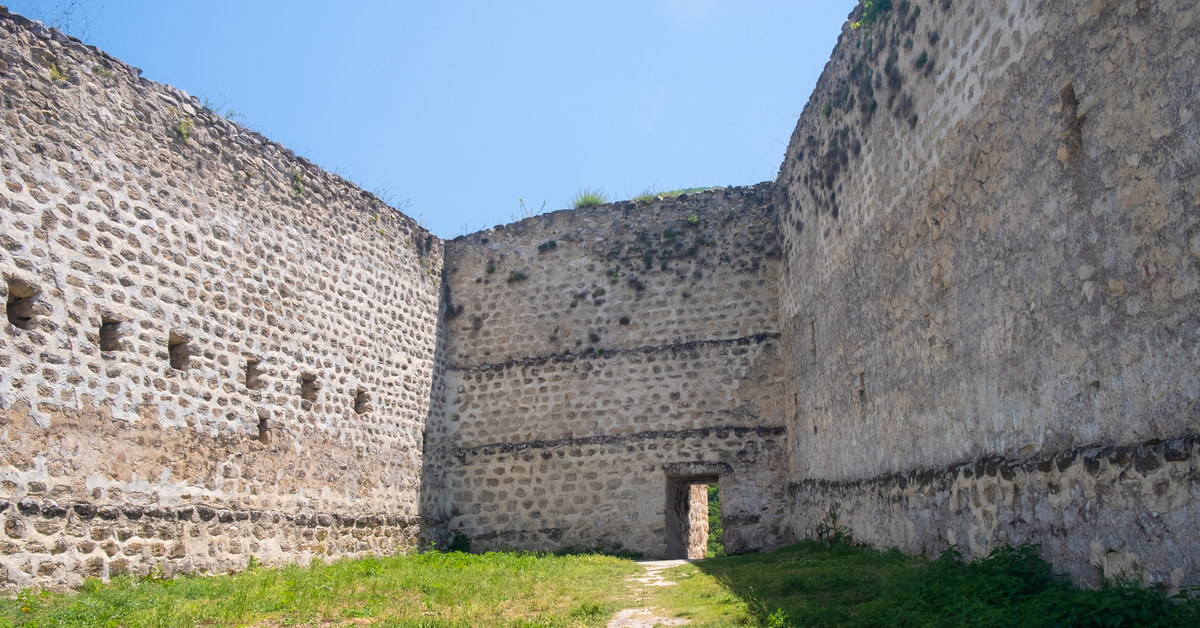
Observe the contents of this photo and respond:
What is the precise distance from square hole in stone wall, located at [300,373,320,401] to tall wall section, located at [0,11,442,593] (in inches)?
0.8

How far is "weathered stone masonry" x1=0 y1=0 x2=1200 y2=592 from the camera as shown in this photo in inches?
190

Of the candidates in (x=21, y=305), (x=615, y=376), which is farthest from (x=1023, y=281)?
(x=615, y=376)

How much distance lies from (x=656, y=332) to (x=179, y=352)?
22.9 ft

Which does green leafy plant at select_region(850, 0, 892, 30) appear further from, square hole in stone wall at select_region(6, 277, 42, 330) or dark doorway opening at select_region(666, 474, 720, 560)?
square hole in stone wall at select_region(6, 277, 42, 330)

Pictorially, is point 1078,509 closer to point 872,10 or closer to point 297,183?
point 872,10

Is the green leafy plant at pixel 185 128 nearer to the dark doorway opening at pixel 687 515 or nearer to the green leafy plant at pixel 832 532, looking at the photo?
the dark doorway opening at pixel 687 515

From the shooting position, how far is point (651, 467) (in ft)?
42.2

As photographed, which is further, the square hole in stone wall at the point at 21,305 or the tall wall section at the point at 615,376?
the tall wall section at the point at 615,376

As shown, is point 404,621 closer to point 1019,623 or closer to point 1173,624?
point 1019,623

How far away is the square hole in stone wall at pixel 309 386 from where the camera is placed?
10641 millimetres

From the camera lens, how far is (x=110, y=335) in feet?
26.1

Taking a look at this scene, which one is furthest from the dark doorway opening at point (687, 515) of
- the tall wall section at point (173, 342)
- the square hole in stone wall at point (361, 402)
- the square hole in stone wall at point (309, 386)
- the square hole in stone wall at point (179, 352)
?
the square hole in stone wall at point (179, 352)

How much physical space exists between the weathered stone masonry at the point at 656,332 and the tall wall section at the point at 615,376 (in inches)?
1.9

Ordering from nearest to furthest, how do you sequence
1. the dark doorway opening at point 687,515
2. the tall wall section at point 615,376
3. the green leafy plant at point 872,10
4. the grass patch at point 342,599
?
the grass patch at point 342,599, the green leafy plant at point 872,10, the tall wall section at point 615,376, the dark doorway opening at point 687,515
